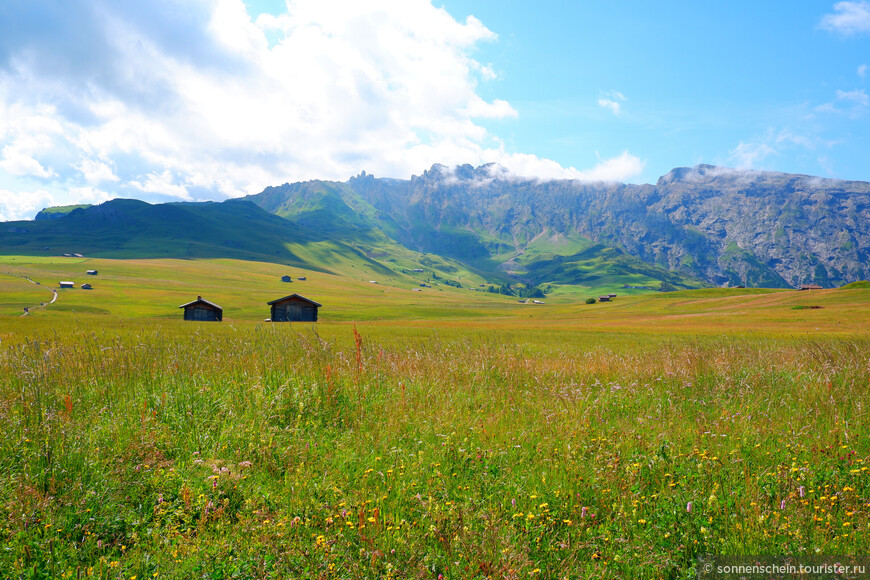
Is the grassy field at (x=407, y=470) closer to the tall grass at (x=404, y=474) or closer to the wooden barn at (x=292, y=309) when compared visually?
the tall grass at (x=404, y=474)

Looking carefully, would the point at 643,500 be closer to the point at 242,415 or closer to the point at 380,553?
the point at 380,553

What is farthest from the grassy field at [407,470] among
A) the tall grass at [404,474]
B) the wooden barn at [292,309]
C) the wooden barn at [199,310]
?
the wooden barn at [199,310]

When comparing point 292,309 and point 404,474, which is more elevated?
point 404,474

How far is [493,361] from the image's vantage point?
41.2 ft

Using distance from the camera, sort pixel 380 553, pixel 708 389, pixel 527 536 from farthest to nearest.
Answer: pixel 708 389
pixel 527 536
pixel 380 553

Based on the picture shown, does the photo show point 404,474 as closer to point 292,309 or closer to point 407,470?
point 407,470

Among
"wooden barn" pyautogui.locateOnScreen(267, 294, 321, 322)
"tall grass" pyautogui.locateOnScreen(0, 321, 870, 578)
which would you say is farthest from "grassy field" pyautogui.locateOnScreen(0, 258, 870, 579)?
"wooden barn" pyautogui.locateOnScreen(267, 294, 321, 322)

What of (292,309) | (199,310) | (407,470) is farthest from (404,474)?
(199,310)

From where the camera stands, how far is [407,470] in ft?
Result: 19.4

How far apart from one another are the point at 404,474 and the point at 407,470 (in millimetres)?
111

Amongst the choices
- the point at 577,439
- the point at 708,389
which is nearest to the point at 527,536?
the point at 577,439

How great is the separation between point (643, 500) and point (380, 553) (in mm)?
3249

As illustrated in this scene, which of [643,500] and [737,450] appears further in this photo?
[737,450]

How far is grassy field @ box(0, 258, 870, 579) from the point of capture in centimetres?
441
